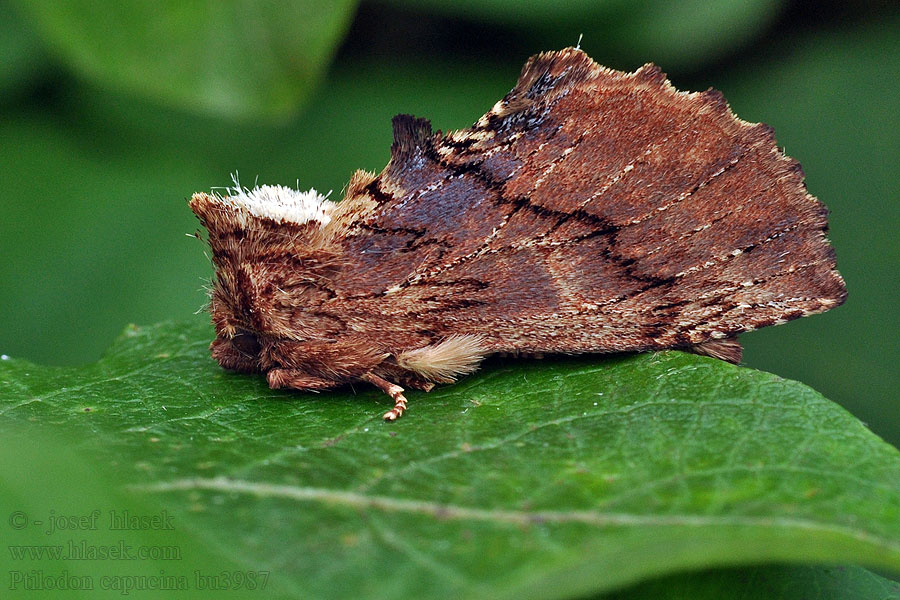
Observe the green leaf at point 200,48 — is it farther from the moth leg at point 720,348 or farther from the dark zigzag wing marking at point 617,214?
the moth leg at point 720,348

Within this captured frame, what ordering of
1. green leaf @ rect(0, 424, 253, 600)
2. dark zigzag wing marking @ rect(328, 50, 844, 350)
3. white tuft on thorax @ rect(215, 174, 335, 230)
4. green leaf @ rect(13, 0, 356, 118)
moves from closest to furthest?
green leaf @ rect(0, 424, 253, 600)
dark zigzag wing marking @ rect(328, 50, 844, 350)
white tuft on thorax @ rect(215, 174, 335, 230)
green leaf @ rect(13, 0, 356, 118)

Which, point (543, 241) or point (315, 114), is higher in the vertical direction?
point (315, 114)

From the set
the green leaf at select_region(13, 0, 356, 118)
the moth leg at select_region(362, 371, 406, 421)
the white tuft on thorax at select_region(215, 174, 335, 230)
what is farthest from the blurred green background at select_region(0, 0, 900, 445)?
the moth leg at select_region(362, 371, 406, 421)

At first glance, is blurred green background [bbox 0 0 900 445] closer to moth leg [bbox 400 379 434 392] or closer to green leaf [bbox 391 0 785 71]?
green leaf [bbox 391 0 785 71]

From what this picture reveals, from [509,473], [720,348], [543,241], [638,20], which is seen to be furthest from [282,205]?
[638,20]

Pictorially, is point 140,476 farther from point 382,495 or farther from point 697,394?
point 697,394

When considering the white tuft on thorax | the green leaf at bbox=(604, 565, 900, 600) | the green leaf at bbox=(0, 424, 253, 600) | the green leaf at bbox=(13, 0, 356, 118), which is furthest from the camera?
the green leaf at bbox=(13, 0, 356, 118)

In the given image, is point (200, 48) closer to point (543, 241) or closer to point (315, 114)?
point (315, 114)
